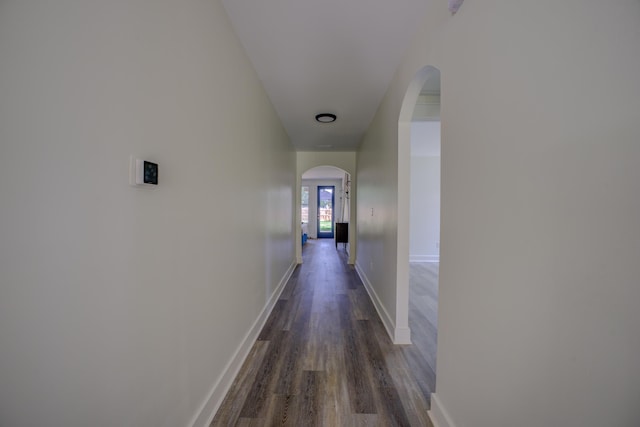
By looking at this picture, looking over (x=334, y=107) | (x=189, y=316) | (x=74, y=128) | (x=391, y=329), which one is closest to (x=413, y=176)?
(x=334, y=107)

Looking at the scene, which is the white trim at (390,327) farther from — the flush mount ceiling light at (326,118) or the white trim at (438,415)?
the flush mount ceiling light at (326,118)

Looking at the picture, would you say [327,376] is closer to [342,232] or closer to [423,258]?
[423,258]

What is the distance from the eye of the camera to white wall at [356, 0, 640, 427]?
57cm

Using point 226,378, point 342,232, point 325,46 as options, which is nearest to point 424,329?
point 226,378

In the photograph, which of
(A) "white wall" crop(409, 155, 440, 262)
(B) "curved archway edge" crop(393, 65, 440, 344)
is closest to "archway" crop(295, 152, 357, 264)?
(A) "white wall" crop(409, 155, 440, 262)

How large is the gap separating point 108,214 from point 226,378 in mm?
1444

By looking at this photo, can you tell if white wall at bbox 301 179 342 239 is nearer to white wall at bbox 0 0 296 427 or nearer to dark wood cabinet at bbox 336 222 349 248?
dark wood cabinet at bbox 336 222 349 248

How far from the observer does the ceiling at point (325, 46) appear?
1.63 metres

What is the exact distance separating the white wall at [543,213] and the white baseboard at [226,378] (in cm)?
131

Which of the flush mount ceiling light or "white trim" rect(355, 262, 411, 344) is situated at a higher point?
the flush mount ceiling light

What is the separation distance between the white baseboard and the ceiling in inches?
91.8

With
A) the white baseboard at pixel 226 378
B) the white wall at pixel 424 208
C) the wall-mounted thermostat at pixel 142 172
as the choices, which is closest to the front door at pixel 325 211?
the white wall at pixel 424 208

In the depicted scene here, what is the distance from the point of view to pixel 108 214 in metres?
0.79

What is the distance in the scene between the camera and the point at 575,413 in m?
0.67
